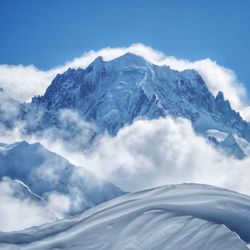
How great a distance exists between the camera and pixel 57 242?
18062 millimetres

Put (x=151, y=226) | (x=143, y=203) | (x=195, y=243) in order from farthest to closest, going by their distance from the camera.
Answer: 1. (x=143, y=203)
2. (x=151, y=226)
3. (x=195, y=243)

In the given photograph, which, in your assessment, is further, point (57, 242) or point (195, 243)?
point (57, 242)

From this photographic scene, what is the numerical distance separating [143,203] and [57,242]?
3.21 m

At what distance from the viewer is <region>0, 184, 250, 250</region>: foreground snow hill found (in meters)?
17.0

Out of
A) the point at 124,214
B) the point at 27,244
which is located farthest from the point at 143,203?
the point at 27,244

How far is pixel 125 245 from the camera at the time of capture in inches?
672

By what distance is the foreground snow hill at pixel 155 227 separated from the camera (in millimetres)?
16984

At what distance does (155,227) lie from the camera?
1783 centimetres

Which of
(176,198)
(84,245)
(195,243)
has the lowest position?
(195,243)

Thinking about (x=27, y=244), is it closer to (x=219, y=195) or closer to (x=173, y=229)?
(x=173, y=229)

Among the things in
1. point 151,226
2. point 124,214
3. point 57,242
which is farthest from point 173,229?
point 57,242

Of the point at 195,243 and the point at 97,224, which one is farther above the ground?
the point at 97,224

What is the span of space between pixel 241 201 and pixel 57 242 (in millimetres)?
6152

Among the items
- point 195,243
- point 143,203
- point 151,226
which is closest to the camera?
point 195,243
